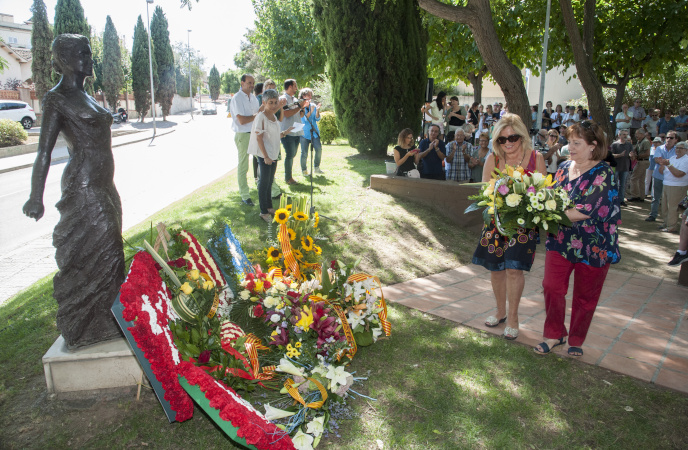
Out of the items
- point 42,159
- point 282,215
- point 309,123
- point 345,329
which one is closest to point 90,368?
point 42,159

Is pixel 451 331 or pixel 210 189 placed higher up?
pixel 210 189

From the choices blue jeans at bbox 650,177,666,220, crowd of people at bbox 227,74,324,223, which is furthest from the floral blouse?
blue jeans at bbox 650,177,666,220

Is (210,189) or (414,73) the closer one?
(210,189)

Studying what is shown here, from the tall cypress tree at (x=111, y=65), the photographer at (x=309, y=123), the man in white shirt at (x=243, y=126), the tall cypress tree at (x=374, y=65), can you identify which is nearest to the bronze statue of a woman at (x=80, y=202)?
the man in white shirt at (x=243, y=126)

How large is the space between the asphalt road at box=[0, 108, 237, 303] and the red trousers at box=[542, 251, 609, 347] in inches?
259

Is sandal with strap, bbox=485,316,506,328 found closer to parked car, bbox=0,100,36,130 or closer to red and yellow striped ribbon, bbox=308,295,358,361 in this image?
red and yellow striped ribbon, bbox=308,295,358,361

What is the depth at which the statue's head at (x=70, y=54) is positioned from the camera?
10.8ft

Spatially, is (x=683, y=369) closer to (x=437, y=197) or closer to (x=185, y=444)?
(x=185, y=444)

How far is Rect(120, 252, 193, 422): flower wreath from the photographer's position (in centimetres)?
281

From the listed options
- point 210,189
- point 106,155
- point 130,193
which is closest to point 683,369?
point 106,155

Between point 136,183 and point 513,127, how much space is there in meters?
11.3

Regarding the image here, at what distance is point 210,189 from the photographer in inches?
389

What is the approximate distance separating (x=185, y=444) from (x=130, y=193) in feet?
32.2

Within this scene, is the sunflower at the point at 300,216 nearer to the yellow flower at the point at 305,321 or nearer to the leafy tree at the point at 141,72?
the yellow flower at the point at 305,321
